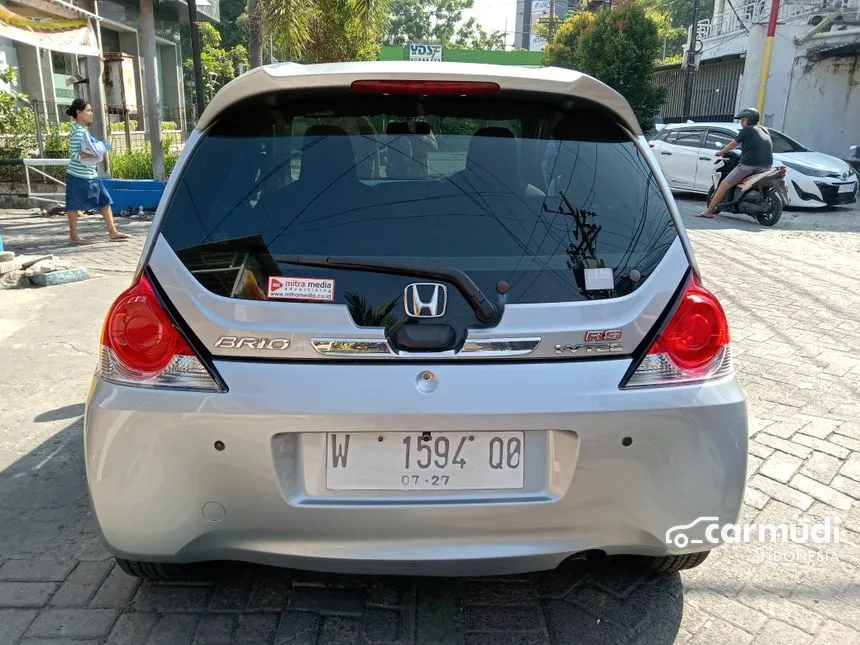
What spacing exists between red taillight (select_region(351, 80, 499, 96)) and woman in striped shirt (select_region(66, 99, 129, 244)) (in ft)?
25.7

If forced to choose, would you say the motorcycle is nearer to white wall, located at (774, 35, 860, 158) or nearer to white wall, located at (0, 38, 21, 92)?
white wall, located at (774, 35, 860, 158)

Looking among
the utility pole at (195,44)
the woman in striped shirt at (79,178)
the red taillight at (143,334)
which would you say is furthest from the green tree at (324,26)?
the red taillight at (143,334)

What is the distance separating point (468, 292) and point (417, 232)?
241mm

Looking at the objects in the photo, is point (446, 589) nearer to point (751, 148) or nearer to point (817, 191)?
point (751, 148)

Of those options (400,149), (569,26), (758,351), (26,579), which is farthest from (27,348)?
(569,26)

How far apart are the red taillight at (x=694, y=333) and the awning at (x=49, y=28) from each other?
8.07 m

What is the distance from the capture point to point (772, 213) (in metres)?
11.5

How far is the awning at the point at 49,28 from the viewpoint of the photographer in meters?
7.84

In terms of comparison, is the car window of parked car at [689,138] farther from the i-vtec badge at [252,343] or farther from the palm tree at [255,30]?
the i-vtec badge at [252,343]

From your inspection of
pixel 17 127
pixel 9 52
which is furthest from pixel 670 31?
pixel 17 127

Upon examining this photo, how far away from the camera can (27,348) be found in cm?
508

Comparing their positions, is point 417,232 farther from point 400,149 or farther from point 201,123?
point 201,123

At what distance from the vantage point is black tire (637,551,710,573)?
2382mm

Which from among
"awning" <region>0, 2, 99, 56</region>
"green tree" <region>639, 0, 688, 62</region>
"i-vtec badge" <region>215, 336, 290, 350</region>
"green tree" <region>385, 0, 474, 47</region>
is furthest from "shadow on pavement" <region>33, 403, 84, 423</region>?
"green tree" <region>385, 0, 474, 47</region>
